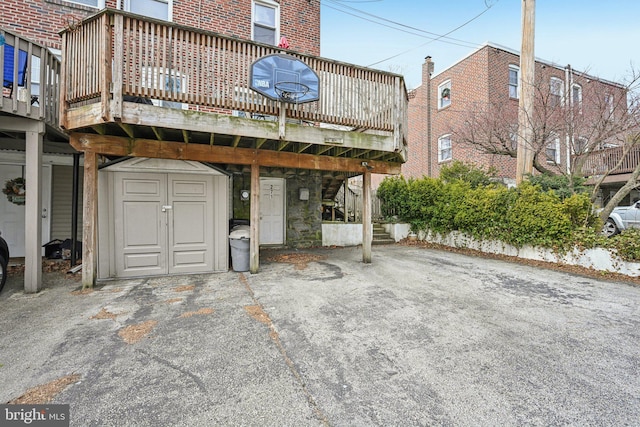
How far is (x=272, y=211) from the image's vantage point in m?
8.79

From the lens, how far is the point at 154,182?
17.1 feet

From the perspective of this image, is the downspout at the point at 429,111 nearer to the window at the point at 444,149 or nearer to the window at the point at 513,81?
the window at the point at 444,149

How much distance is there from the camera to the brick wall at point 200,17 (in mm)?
6016

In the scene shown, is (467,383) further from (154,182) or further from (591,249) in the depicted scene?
(591,249)

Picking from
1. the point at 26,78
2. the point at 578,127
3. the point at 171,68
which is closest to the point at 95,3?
the point at 26,78

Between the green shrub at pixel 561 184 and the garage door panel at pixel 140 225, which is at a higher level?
the green shrub at pixel 561 184

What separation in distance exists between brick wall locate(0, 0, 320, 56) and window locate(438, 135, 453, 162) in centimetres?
844

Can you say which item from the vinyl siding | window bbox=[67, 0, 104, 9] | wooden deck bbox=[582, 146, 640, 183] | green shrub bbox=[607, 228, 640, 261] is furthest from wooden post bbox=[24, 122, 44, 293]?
wooden deck bbox=[582, 146, 640, 183]

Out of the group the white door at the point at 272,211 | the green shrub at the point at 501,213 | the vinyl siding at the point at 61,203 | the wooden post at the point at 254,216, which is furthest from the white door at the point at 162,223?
the green shrub at the point at 501,213

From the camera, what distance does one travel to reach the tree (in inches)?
275

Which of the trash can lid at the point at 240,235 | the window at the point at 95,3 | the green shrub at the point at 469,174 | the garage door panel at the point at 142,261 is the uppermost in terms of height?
the window at the point at 95,3

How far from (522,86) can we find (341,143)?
645 centimetres

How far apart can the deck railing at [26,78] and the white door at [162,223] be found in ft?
4.54

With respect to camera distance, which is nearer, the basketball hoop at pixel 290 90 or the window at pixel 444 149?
the basketball hoop at pixel 290 90
